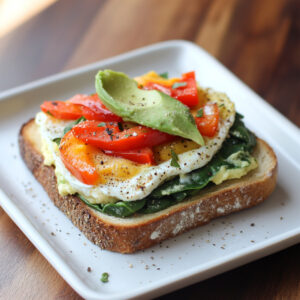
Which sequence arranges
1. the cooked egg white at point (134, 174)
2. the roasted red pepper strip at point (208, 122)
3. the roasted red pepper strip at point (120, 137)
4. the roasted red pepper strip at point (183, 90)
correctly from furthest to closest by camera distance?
the roasted red pepper strip at point (183, 90), the roasted red pepper strip at point (208, 122), the roasted red pepper strip at point (120, 137), the cooked egg white at point (134, 174)

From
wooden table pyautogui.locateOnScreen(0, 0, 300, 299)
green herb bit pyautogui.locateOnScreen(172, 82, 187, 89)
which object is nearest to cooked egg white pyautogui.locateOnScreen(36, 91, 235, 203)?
green herb bit pyautogui.locateOnScreen(172, 82, 187, 89)

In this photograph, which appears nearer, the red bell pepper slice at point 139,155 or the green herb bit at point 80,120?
the red bell pepper slice at point 139,155

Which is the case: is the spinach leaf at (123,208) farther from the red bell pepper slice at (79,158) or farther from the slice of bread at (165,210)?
the red bell pepper slice at (79,158)

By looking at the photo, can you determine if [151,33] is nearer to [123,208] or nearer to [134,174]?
[134,174]

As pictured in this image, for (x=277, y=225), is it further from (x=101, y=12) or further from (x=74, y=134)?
(x=101, y=12)

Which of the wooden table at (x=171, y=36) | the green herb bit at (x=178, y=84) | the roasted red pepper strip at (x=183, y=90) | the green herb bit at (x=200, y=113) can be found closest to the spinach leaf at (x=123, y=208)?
the green herb bit at (x=200, y=113)

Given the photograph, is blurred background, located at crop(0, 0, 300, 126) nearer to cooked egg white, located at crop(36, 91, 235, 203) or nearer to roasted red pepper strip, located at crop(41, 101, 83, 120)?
roasted red pepper strip, located at crop(41, 101, 83, 120)
